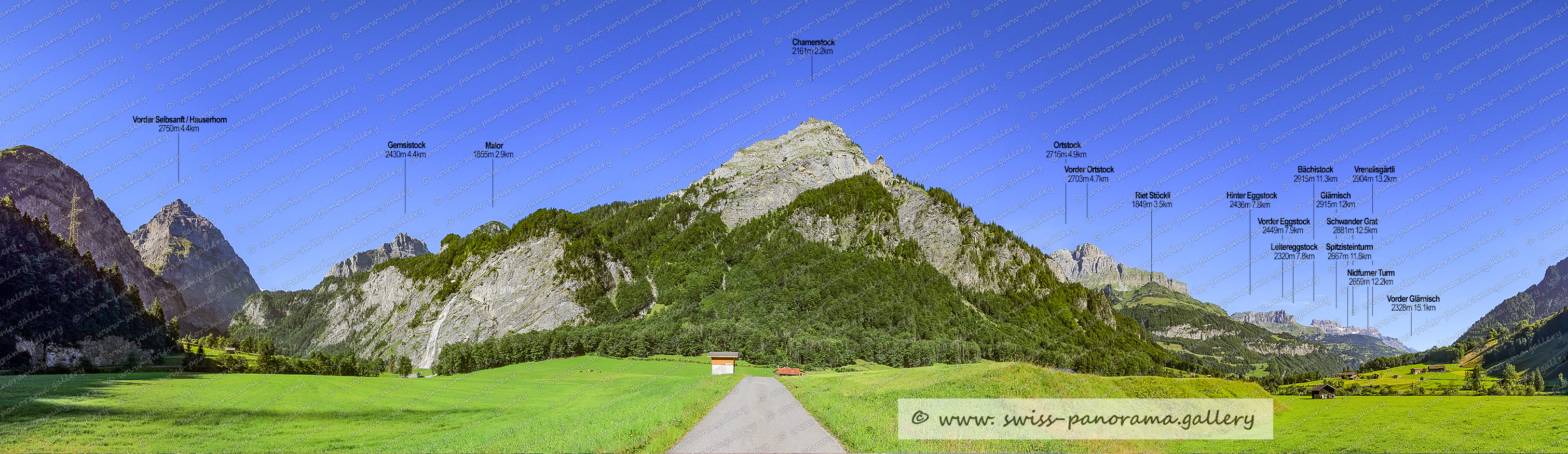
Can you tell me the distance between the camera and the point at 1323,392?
37438 mm

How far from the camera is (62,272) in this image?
133125 mm

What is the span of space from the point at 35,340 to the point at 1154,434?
170 m

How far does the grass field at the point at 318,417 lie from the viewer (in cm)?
2689

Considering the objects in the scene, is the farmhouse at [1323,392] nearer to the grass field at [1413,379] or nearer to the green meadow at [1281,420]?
the green meadow at [1281,420]

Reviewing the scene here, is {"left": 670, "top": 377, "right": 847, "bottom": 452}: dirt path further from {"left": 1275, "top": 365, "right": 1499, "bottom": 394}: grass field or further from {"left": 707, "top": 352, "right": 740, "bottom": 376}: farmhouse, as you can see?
{"left": 1275, "top": 365, "right": 1499, "bottom": 394}: grass field

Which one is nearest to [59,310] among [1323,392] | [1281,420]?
[1281,420]

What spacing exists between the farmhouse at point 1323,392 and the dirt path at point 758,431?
2833cm

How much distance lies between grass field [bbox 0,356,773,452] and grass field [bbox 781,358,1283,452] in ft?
22.9

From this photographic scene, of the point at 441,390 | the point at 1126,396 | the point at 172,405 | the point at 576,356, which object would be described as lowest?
the point at 576,356

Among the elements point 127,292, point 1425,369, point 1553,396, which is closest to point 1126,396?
point 1553,396

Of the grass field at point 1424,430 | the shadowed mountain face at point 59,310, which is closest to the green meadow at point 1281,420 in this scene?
the grass field at point 1424,430

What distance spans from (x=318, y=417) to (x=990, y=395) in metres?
37.1

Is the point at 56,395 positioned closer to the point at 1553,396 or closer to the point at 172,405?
the point at 172,405

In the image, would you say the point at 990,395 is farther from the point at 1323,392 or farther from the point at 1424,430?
the point at 1323,392
